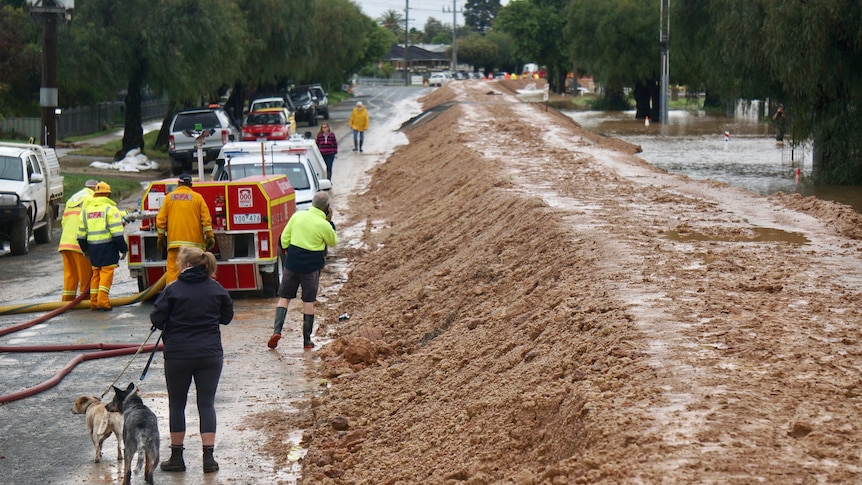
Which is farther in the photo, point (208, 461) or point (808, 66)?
point (808, 66)

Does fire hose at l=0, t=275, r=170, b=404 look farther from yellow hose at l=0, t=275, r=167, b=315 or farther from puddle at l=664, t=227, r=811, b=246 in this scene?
puddle at l=664, t=227, r=811, b=246

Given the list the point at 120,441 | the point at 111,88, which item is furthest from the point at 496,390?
the point at 111,88

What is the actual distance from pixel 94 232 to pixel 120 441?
7.30 meters

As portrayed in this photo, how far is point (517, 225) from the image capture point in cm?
1667

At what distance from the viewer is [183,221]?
598 inches

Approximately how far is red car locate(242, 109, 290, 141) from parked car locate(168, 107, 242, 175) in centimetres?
320

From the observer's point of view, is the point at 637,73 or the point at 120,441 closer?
the point at 120,441

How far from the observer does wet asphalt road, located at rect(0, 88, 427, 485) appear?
8938mm

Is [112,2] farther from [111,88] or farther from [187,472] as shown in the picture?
[187,472]

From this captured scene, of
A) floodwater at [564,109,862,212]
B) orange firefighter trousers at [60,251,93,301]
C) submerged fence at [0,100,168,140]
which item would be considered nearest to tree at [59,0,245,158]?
submerged fence at [0,100,168,140]

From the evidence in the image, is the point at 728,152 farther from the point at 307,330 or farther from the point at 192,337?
the point at 192,337

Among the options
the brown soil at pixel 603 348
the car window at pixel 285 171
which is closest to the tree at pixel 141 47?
→ the car window at pixel 285 171

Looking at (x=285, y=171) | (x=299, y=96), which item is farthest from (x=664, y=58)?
(x=285, y=171)

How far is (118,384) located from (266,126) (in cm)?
3157
